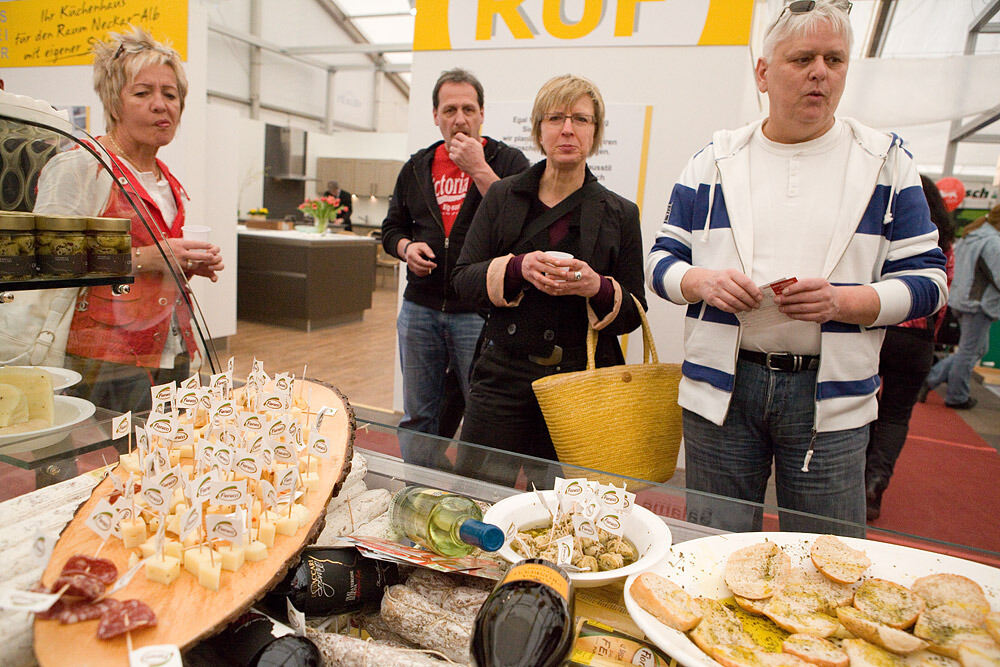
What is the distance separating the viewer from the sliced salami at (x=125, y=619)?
62 centimetres

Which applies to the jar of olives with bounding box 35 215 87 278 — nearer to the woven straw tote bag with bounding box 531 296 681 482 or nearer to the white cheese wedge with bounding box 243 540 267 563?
the white cheese wedge with bounding box 243 540 267 563

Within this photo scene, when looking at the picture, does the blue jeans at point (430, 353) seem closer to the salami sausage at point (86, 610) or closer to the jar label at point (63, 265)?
the jar label at point (63, 265)

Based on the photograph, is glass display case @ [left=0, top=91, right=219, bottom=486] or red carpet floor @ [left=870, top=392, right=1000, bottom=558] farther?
red carpet floor @ [left=870, top=392, right=1000, bottom=558]

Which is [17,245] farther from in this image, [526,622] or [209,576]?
[526,622]

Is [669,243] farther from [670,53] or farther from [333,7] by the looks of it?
[333,7]

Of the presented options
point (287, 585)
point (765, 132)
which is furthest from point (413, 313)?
point (287, 585)

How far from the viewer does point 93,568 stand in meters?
0.70

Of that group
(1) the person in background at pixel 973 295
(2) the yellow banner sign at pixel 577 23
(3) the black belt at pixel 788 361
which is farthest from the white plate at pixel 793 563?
(1) the person in background at pixel 973 295

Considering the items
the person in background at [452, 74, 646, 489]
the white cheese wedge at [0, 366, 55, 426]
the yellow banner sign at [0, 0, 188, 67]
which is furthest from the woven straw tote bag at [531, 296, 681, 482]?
the yellow banner sign at [0, 0, 188, 67]

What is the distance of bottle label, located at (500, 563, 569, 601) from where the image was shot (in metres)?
0.71

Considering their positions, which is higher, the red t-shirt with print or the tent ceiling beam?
the tent ceiling beam

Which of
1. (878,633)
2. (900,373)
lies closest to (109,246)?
(878,633)

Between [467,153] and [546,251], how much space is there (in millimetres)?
708

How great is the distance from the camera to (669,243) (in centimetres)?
161
